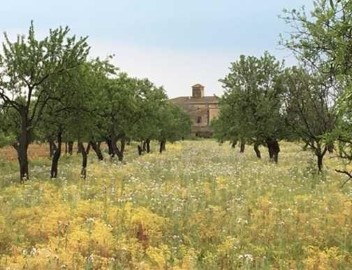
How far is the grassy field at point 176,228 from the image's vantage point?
38.7 feet

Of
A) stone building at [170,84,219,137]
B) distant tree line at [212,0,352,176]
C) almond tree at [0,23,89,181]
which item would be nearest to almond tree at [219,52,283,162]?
distant tree line at [212,0,352,176]

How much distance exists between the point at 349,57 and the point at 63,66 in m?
21.3

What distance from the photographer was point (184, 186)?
2445 cm

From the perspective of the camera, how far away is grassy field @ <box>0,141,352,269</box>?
465 inches

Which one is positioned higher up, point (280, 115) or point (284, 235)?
point (280, 115)

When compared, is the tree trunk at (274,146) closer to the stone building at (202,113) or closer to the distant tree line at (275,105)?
the distant tree line at (275,105)

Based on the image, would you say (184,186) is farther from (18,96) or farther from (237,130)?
(237,130)

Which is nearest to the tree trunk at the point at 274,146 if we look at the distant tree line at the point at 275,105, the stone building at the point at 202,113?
the distant tree line at the point at 275,105

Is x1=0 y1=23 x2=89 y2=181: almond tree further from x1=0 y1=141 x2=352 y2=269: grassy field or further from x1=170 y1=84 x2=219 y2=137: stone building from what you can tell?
x1=170 y1=84 x2=219 y2=137: stone building

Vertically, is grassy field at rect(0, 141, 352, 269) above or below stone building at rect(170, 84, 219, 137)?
below

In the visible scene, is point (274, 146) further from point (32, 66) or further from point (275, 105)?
point (32, 66)

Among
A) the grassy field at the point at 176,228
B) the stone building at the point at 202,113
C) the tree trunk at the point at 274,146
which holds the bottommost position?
the grassy field at the point at 176,228

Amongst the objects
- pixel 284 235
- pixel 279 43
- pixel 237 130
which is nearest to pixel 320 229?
pixel 284 235

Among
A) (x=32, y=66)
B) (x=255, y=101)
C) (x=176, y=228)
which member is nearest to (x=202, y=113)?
(x=255, y=101)
